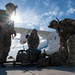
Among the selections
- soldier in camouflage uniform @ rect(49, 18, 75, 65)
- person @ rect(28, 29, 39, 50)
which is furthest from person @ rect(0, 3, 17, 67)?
soldier in camouflage uniform @ rect(49, 18, 75, 65)

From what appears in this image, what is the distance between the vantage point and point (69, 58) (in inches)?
242

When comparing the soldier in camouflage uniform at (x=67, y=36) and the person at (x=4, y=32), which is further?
the soldier in camouflage uniform at (x=67, y=36)

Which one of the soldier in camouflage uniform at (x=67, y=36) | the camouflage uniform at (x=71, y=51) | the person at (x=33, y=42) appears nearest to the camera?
the camouflage uniform at (x=71, y=51)

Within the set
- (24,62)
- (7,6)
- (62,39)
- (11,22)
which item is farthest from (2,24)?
(62,39)

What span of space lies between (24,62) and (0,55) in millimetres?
963

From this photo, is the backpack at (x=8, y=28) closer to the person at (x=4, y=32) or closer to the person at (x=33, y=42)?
the person at (x=4, y=32)

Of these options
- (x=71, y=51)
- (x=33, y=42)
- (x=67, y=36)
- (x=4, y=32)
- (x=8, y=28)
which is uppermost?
(x=8, y=28)

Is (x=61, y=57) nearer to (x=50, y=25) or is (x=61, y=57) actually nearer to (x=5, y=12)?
(x=50, y=25)

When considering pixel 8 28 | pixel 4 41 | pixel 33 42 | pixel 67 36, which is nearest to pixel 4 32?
pixel 8 28

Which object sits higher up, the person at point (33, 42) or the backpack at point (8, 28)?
the backpack at point (8, 28)

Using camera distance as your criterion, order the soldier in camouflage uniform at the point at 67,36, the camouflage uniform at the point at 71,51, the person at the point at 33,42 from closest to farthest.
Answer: the camouflage uniform at the point at 71,51
the soldier in camouflage uniform at the point at 67,36
the person at the point at 33,42

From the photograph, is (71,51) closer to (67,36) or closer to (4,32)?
(67,36)

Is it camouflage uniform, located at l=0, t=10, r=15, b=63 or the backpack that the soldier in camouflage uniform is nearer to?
the backpack

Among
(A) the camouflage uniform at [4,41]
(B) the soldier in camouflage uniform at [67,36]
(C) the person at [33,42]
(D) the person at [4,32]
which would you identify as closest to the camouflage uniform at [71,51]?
(B) the soldier in camouflage uniform at [67,36]
